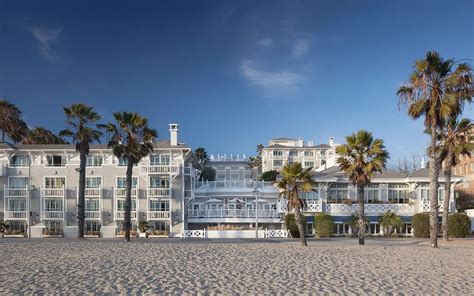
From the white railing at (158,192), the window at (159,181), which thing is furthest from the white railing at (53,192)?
the window at (159,181)

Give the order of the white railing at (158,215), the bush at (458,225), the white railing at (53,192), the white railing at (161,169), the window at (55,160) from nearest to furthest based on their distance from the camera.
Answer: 1. the bush at (458,225)
2. the white railing at (158,215)
3. the white railing at (161,169)
4. the white railing at (53,192)
5. the window at (55,160)

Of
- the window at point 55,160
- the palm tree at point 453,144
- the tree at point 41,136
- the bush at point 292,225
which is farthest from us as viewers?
the tree at point 41,136

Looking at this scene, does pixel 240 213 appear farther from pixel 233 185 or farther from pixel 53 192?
pixel 53 192

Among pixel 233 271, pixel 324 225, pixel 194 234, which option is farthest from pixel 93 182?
pixel 233 271

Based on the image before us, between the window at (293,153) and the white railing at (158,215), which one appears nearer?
the white railing at (158,215)

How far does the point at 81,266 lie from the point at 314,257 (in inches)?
431

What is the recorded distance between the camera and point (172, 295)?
1442cm

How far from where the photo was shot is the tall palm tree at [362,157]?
33938 mm

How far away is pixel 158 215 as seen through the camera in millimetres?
51781

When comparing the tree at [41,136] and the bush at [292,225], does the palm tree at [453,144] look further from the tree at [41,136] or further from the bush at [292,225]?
the tree at [41,136]

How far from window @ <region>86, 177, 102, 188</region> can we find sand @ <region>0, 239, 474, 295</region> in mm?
25048

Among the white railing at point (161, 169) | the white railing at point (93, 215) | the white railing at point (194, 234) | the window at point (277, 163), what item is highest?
the window at point (277, 163)

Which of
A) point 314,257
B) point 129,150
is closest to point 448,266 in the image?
point 314,257

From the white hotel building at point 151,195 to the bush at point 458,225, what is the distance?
17.5ft
